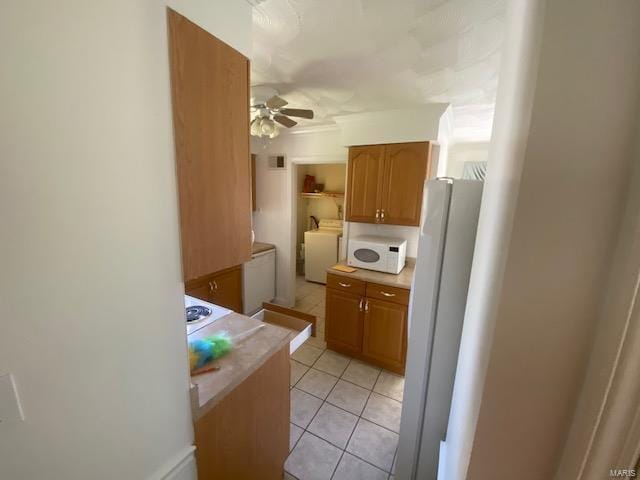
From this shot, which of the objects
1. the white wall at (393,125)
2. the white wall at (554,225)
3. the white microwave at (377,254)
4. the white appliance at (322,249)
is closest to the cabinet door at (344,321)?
the white microwave at (377,254)

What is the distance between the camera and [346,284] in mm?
2436

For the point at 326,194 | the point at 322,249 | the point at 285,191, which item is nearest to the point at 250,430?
the point at 285,191

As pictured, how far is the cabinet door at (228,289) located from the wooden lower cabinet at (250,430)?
5.36 feet

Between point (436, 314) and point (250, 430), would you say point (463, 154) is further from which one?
point (250, 430)

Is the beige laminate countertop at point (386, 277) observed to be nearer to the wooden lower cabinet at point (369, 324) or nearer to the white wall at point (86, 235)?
the wooden lower cabinet at point (369, 324)

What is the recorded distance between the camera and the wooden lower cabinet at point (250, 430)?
0.94 metres

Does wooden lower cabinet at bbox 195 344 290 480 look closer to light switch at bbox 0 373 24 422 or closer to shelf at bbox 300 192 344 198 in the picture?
light switch at bbox 0 373 24 422

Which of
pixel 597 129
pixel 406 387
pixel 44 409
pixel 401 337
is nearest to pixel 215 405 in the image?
pixel 44 409

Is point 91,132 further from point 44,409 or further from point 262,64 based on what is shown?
point 262,64

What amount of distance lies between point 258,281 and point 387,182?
6.73 feet

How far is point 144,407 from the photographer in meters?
0.71

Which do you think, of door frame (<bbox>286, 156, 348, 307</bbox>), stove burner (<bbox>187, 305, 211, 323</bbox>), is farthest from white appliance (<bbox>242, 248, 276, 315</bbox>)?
stove burner (<bbox>187, 305, 211, 323</bbox>)

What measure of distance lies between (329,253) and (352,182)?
1.91m

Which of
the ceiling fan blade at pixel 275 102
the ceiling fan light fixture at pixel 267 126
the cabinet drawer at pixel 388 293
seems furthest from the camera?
the cabinet drawer at pixel 388 293
